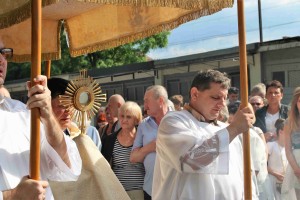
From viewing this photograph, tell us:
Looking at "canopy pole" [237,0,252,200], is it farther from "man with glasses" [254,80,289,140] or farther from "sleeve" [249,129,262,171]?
"man with glasses" [254,80,289,140]

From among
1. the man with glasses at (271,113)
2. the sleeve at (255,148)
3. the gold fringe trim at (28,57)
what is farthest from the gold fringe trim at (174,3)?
the man with glasses at (271,113)

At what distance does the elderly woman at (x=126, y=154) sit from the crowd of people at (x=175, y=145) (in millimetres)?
10

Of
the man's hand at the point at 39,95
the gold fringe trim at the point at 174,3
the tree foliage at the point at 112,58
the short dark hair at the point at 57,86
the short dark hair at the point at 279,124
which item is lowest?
the short dark hair at the point at 279,124

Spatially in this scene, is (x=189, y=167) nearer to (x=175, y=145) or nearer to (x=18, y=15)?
(x=175, y=145)

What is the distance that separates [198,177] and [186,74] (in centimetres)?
1589

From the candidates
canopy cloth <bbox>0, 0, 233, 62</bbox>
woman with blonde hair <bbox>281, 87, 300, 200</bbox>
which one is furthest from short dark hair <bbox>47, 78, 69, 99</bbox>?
woman with blonde hair <bbox>281, 87, 300, 200</bbox>

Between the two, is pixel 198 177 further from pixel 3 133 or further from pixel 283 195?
pixel 283 195

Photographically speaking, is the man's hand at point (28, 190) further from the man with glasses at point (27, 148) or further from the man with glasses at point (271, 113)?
the man with glasses at point (271, 113)

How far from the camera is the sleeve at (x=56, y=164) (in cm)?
318

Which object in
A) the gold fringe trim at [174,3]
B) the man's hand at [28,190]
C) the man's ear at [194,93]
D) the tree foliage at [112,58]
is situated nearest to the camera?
the man's hand at [28,190]

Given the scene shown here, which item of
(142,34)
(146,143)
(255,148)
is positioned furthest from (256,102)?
(142,34)

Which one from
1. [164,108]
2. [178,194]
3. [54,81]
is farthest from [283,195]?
[54,81]

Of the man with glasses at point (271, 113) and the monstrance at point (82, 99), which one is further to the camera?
the man with glasses at point (271, 113)

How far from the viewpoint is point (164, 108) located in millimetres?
6051
